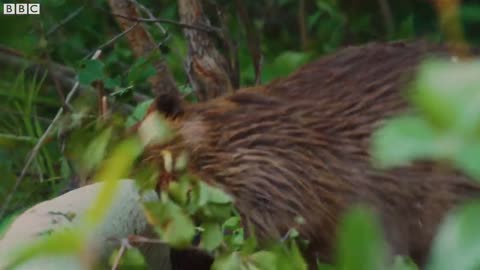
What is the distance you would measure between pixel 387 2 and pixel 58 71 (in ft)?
5.04

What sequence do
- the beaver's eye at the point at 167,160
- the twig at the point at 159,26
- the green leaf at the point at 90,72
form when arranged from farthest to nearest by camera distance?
the twig at the point at 159,26 < the green leaf at the point at 90,72 < the beaver's eye at the point at 167,160

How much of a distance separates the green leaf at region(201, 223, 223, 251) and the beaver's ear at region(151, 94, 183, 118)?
832mm

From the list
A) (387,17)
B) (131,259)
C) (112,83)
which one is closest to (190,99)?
(112,83)

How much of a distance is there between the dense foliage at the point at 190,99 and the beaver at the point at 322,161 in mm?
189

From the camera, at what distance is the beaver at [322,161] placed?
270 cm

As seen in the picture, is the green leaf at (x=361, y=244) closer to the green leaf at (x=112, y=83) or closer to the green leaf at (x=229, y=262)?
the green leaf at (x=229, y=262)

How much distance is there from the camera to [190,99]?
144 inches

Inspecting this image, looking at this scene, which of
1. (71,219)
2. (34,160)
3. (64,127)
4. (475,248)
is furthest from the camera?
(34,160)

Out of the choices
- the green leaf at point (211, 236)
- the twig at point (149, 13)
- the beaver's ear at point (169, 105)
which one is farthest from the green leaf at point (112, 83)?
the green leaf at point (211, 236)

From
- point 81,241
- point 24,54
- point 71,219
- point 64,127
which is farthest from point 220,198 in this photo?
point 81,241

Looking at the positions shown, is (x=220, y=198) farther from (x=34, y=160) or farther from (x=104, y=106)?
(x=34, y=160)

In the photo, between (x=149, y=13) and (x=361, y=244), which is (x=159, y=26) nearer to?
(x=149, y=13)

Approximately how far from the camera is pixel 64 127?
2.88 metres

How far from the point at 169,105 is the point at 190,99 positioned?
0.75 meters
